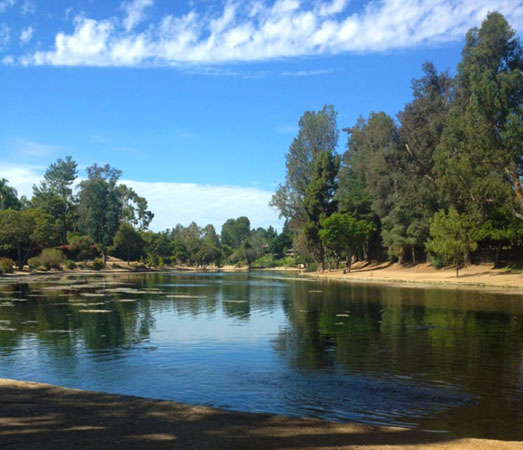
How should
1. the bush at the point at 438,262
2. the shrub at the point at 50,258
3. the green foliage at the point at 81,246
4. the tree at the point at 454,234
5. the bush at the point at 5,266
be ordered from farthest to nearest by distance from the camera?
the green foliage at the point at 81,246 < the shrub at the point at 50,258 < the bush at the point at 5,266 < the bush at the point at 438,262 < the tree at the point at 454,234

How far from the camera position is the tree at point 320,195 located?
265 feet

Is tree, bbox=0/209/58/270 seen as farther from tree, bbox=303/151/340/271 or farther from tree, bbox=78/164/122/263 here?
tree, bbox=303/151/340/271

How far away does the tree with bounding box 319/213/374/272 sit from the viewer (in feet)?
254

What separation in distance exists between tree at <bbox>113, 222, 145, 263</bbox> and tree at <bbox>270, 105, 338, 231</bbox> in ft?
147

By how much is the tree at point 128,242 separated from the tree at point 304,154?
4489 centimetres

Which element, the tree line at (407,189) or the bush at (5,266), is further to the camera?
the bush at (5,266)

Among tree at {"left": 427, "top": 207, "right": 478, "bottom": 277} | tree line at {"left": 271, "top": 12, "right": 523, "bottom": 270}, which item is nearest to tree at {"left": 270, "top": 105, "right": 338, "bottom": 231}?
tree line at {"left": 271, "top": 12, "right": 523, "bottom": 270}

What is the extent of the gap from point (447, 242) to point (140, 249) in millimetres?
84898

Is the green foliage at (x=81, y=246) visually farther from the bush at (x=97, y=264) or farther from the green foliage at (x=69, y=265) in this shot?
the green foliage at (x=69, y=265)

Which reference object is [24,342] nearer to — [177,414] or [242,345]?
[242,345]

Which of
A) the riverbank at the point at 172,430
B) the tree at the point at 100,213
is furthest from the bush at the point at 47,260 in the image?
the riverbank at the point at 172,430

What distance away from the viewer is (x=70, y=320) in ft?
76.8

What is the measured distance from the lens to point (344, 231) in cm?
7731

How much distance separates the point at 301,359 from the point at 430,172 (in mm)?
55799
